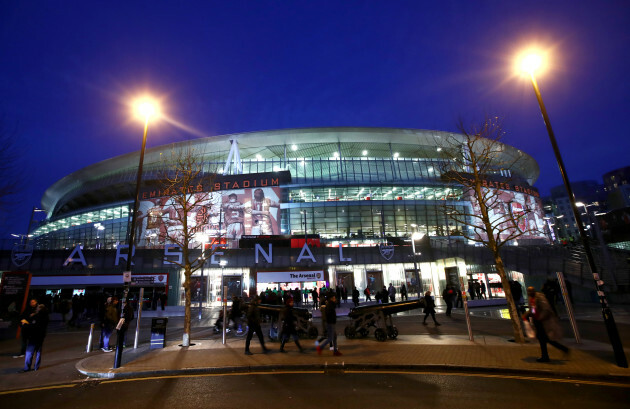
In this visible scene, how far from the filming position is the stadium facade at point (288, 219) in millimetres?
30141

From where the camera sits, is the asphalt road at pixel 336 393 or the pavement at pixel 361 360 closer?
the asphalt road at pixel 336 393

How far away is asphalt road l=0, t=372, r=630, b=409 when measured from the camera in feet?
16.9

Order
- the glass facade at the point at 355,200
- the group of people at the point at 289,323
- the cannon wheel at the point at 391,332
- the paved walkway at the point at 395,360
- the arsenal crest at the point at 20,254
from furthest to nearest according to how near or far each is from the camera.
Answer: the glass facade at the point at 355,200 → the arsenal crest at the point at 20,254 → the cannon wheel at the point at 391,332 → the group of people at the point at 289,323 → the paved walkway at the point at 395,360

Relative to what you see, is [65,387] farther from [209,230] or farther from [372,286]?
[209,230]

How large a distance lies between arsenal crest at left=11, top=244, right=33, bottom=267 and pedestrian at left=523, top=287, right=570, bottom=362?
1569 inches

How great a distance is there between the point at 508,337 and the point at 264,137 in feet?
152

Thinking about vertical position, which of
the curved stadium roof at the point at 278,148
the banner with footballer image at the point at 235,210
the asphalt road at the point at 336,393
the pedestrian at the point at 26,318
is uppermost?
the curved stadium roof at the point at 278,148

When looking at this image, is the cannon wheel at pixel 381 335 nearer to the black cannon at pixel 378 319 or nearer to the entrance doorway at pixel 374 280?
the black cannon at pixel 378 319

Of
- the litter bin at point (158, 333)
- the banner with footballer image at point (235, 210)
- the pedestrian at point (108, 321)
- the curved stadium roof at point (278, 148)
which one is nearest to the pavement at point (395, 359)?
the litter bin at point (158, 333)

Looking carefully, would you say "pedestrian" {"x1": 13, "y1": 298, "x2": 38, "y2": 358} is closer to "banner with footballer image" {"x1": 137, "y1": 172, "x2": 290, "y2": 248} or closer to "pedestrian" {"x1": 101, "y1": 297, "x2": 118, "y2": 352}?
"pedestrian" {"x1": 101, "y1": 297, "x2": 118, "y2": 352}

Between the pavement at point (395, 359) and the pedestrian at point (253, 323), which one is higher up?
the pedestrian at point (253, 323)

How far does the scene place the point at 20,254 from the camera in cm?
2928

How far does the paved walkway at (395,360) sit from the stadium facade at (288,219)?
1282 centimetres

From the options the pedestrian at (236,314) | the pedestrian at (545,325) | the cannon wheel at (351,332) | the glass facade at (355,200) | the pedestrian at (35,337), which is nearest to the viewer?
the pedestrian at (545,325)
